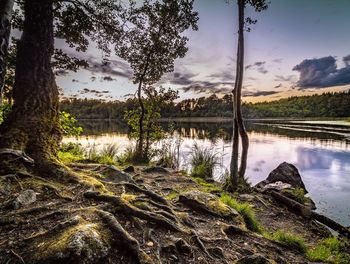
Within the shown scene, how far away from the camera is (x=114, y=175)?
6543 millimetres

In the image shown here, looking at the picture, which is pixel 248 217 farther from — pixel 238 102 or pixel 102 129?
pixel 102 129

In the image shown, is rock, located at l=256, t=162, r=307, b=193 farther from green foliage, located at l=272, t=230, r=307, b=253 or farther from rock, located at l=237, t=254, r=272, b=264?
rock, located at l=237, t=254, r=272, b=264

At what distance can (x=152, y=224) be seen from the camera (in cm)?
409

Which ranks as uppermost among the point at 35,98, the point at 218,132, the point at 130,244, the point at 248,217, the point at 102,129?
the point at 35,98

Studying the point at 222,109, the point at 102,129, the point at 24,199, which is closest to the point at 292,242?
the point at 24,199

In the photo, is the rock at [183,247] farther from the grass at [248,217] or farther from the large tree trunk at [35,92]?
the large tree trunk at [35,92]

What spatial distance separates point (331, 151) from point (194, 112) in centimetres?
10116

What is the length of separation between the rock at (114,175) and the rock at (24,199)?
7.13 ft

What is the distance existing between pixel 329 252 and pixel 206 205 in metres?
2.76

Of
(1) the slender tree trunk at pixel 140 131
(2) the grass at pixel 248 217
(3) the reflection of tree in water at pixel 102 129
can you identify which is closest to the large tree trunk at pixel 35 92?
(2) the grass at pixel 248 217

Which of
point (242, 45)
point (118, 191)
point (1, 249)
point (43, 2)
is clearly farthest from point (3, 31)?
point (242, 45)

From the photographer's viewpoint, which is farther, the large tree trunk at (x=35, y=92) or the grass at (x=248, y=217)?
the grass at (x=248, y=217)

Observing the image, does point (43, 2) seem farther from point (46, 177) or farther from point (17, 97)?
point (46, 177)

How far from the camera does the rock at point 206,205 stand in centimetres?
551
